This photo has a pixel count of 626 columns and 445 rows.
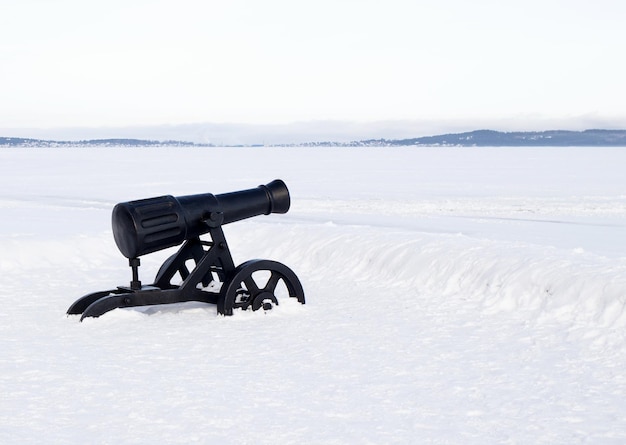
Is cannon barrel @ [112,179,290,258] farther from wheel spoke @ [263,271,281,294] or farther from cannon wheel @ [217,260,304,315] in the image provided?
wheel spoke @ [263,271,281,294]

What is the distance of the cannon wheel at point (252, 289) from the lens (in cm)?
843

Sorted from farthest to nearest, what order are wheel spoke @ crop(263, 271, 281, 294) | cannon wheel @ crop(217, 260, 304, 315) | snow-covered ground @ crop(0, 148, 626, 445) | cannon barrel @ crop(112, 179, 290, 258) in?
1. wheel spoke @ crop(263, 271, 281, 294)
2. cannon wheel @ crop(217, 260, 304, 315)
3. cannon barrel @ crop(112, 179, 290, 258)
4. snow-covered ground @ crop(0, 148, 626, 445)

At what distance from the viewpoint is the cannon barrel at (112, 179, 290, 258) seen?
805 centimetres

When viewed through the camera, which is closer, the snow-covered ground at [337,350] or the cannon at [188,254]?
the snow-covered ground at [337,350]

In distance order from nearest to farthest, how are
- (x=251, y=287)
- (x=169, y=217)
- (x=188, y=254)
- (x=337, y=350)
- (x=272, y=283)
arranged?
1. (x=337, y=350)
2. (x=169, y=217)
3. (x=251, y=287)
4. (x=272, y=283)
5. (x=188, y=254)

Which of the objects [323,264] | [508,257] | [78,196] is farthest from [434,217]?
[78,196]

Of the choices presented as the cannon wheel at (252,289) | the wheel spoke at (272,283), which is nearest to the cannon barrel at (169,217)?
the cannon wheel at (252,289)

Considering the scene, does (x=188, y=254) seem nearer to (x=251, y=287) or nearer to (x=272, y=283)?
(x=251, y=287)

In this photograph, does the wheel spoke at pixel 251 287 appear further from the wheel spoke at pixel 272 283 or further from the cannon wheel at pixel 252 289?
the wheel spoke at pixel 272 283

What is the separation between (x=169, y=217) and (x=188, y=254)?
71 centimetres

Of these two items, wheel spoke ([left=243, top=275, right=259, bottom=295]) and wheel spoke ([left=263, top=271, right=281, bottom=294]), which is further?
wheel spoke ([left=263, top=271, right=281, bottom=294])

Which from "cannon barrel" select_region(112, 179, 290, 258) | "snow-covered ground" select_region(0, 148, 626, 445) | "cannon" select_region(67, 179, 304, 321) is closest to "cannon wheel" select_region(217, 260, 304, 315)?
"cannon" select_region(67, 179, 304, 321)

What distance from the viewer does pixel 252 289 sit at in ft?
28.1

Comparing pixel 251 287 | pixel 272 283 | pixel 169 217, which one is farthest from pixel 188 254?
pixel 272 283
